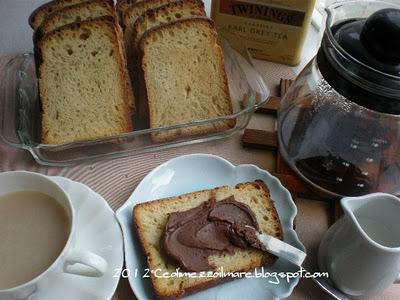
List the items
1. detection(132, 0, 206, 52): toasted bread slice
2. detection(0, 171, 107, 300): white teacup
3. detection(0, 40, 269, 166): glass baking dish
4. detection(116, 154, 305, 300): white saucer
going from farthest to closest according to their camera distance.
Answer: detection(132, 0, 206, 52): toasted bread slice
detection(0, 40, 269, 166): glass baking dish
detection(116, 154, 305, 300): white saucer
detection(0, 171, 107, 300): white teacup

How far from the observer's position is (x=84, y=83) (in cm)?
90

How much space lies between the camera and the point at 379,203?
680 mm

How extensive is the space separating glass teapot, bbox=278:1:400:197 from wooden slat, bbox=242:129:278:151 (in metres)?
0.03

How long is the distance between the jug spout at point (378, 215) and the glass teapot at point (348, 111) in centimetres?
12

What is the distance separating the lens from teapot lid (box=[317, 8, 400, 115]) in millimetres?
626

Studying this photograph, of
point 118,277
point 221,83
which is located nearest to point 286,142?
point 221,83

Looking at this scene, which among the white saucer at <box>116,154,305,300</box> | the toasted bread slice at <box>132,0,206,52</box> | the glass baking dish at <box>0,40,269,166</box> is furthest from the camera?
the toasted bread slice at <box>132,0,206,52</box>

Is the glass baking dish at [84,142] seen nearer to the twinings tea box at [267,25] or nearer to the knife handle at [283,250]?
the twinings tea box at [267,25]

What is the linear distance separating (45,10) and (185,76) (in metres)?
0.32

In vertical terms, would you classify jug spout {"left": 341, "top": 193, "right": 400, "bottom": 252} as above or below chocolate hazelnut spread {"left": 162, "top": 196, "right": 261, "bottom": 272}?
above

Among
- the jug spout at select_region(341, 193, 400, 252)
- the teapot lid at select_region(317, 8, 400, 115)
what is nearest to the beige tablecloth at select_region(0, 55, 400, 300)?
the jug spout at select_region(341, 193, 400, 252)

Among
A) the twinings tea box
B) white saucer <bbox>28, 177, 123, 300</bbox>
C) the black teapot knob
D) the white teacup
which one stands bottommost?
white saucer <bbox>28, 177, 123, 300</bbox>

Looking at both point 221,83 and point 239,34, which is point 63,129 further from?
point 239,34

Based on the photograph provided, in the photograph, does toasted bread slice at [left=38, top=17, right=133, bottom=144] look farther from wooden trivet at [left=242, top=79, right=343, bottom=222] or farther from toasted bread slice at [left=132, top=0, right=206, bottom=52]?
wooden trivet at [left=242, top=79, right=343, bottom=222]
